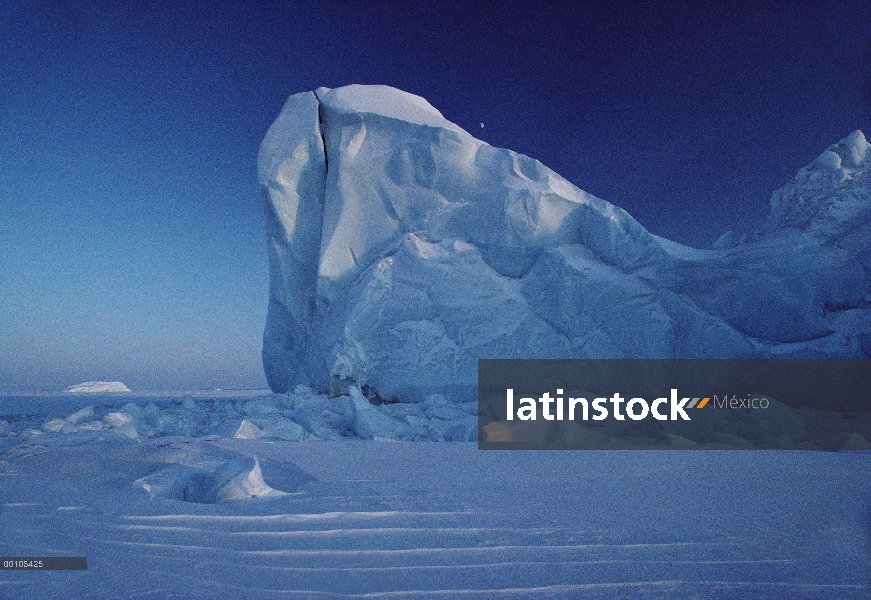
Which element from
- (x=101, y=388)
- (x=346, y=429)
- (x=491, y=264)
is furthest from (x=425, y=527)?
(x=101, y=388)

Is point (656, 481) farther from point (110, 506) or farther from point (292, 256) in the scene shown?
point (292, 256)

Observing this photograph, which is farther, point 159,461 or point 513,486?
point 159,461

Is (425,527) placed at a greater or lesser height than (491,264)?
lesser

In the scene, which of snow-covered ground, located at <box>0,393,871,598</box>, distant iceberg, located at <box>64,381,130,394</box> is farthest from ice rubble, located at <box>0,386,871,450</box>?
distant iceberg, located at <box>64,381,130,394</box>

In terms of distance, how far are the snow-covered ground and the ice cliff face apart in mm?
4205

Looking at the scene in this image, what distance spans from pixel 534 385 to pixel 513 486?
4672mm

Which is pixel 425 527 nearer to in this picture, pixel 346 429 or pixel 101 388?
pixel 346 429

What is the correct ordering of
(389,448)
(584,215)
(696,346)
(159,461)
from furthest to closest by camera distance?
(584,215)
(696,346)
(389,448)
(159,461)

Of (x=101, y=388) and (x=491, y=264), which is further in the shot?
(x=101, y=388)

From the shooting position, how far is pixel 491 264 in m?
7.66

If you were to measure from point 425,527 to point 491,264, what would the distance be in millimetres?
6227

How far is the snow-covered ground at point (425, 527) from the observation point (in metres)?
1.26

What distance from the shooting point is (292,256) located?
28.7ft

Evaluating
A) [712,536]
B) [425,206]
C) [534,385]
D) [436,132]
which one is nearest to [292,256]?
[425,206]
